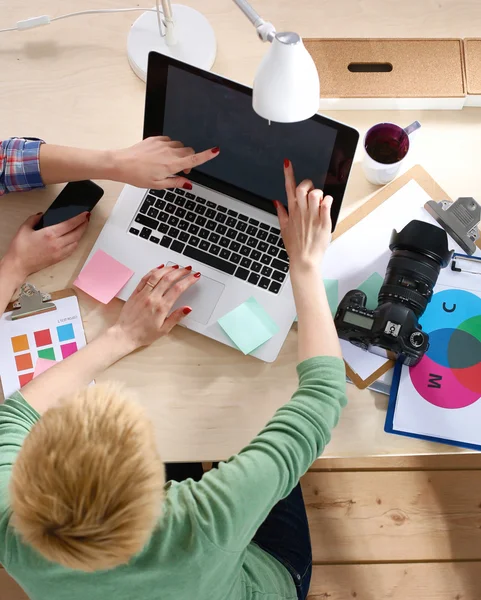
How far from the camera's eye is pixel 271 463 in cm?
81

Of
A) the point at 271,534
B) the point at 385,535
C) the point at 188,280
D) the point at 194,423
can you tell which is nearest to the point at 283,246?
the point at 188,280

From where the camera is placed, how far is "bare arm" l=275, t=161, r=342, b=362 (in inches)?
37.4

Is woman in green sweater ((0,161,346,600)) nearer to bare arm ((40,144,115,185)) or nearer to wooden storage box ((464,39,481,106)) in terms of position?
bare arm ((40,144,115,185))

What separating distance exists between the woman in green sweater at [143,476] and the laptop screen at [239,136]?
0.11 ft

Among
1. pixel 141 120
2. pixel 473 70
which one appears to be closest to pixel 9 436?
pixel 141 120

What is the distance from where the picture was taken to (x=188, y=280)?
3.38 feet

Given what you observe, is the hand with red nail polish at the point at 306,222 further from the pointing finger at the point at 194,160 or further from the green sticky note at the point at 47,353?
the green sticky note at the point at 47,353

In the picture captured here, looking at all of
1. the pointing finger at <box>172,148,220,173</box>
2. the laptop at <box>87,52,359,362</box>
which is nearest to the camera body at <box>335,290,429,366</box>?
the laptop at <box>87,52,359,362</box>

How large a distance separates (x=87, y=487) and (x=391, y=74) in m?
0.90

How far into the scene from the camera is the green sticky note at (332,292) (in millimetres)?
1034

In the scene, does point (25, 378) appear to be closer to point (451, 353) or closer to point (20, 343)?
point (20, 343)

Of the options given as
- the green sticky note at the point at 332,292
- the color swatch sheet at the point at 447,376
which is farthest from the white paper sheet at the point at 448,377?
the green sticky note at the point at 332,292

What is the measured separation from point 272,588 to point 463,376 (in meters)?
0.49

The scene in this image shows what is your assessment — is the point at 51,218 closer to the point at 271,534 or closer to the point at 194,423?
the point at 194,423
